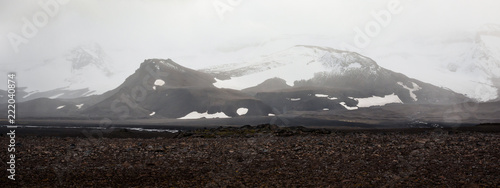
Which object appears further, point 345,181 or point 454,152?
point 454,152

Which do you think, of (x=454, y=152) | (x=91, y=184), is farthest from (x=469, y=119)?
(x=91, y=184)

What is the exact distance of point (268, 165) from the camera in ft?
84.2

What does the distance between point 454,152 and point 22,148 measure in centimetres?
2811

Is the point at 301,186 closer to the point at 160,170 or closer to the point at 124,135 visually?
the point at 160,170

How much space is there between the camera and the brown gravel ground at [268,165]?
2147 centimetres

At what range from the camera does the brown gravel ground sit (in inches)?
845

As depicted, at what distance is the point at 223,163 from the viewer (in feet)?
87.5

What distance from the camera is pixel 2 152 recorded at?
31234 mm

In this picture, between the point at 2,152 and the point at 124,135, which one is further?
the point at 124,135

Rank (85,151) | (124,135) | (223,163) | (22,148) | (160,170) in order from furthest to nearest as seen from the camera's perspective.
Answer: (124,135), (22,148), (85,151), (223,163), (160,170)

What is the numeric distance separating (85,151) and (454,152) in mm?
22892

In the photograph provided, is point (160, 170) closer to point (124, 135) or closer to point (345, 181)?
point (345, 181)

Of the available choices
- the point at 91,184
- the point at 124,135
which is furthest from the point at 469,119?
the point at 91,184

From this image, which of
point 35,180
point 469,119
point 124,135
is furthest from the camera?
point 469,119
